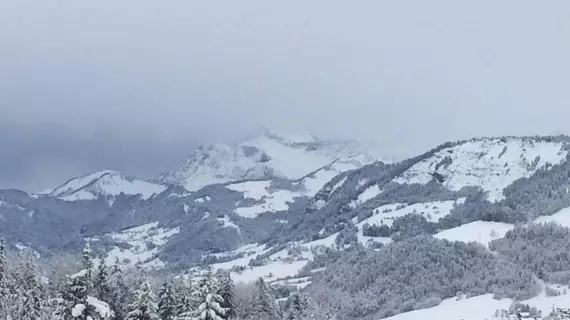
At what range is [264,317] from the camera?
10588cm

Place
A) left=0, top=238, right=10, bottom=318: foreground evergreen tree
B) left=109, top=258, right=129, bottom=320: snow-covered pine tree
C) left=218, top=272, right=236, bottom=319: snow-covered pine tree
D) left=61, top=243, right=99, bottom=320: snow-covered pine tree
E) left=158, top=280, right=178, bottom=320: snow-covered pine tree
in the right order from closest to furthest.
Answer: left=61, top=243, right=99, bottom=320: snow-covered pine tree
left=158, top=280, right=178, bottom=320: snow-covered pine tree
left=218, top=272, right=236, bottom=319: snow-covered pine tree
left=0, top=238, right=10, bottom=318: foreground evergreen tree
left=109, top=258, right=129, bottom=320: snow-covered pine tree

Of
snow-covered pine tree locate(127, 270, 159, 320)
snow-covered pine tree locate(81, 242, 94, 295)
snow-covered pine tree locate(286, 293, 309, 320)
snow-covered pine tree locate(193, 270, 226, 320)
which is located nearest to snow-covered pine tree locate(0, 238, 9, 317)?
snow-covered pine tree locate(127, 270, 159, 320)

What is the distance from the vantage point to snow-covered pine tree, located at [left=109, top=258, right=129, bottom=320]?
299 ft

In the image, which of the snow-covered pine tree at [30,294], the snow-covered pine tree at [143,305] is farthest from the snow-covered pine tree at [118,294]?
the snow-covered pine tree at [143,305]

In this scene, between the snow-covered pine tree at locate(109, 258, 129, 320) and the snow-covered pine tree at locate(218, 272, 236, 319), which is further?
the snow-covered pine tree at locate(109, 258, 129, 320)

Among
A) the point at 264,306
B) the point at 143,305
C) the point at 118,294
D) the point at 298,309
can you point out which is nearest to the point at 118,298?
the point at 118,294

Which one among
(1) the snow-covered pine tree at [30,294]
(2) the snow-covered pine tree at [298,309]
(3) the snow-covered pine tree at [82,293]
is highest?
(1) the snow-covered pine tree at [30,294]

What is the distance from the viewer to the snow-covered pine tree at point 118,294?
91.2 metres

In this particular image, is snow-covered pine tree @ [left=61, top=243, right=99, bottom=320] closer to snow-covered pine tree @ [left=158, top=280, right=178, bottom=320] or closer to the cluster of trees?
the cluster of trees

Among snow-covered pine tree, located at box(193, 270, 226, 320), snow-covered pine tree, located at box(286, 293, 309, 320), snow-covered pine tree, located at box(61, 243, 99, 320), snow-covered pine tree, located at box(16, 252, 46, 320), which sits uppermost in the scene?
snow-covered pine tree, located at box(16, 252, 46, 320)

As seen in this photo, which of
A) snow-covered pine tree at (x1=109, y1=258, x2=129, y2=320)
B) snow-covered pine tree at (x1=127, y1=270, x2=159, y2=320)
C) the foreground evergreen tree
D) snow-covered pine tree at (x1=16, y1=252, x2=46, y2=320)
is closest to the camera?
snow-covered pine tree at (x1=127, y1=270, x2=159, y2=320)

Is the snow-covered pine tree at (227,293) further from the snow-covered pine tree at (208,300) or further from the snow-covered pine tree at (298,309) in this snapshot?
the snow-covered pine tree at (298,309)

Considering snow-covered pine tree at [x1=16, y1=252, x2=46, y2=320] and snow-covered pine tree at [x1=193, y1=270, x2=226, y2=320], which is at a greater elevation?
snow-covered pine tree at [x1=16, y1=252, x2=46, y2=320]

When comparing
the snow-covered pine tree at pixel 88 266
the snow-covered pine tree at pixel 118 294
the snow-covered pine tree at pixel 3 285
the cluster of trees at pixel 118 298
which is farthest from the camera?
the snow-covered pine tree at pixel 118 294
